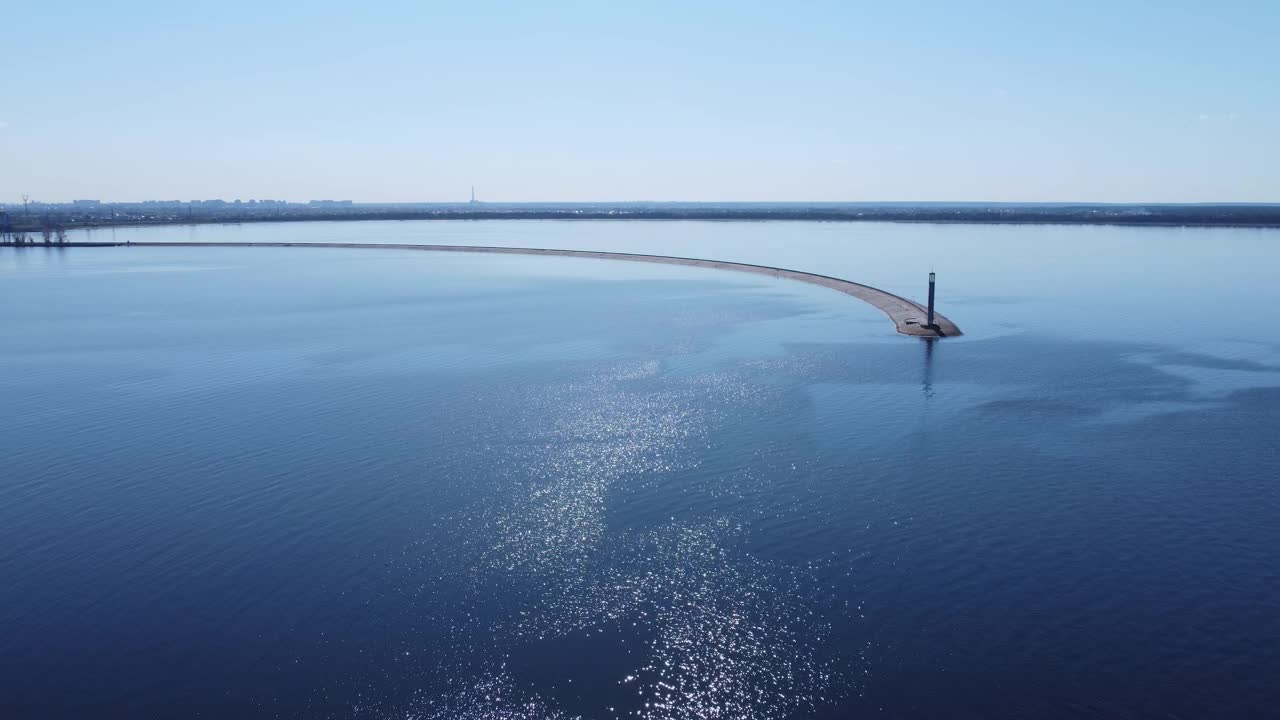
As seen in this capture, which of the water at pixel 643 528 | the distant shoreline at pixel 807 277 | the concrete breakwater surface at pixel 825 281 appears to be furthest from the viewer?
the distant shoreline at pixel 807 277

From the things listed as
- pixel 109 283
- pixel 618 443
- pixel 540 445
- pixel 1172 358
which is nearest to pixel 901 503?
pixel 618 443

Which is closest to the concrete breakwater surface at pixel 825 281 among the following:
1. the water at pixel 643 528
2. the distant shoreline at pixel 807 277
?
the distant shoreline at pixel 807 277

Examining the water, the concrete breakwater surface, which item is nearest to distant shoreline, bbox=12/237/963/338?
the concrete breakwater surface

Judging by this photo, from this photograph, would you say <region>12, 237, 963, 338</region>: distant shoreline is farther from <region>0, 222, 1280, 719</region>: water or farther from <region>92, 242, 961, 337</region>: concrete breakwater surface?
<region>0, 222, 1280, 719</region>: water

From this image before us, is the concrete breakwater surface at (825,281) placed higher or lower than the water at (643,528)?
higher

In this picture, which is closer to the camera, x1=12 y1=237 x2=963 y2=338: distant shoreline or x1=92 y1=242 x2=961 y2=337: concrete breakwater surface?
x1=92 y1=242 x2=961 y2=337: concrete breakwater surface

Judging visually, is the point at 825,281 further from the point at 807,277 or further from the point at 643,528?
the point at 643,528

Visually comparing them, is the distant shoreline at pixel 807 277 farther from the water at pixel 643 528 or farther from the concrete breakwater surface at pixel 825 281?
the water at pixel 643 528

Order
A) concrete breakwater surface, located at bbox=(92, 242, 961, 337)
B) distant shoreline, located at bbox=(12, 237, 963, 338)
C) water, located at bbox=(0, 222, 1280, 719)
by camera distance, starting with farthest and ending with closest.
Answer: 1. distant shoreline, located at bbox=(12, 237, 963, 338)
2. concrete breakwater surface, located at bbox=(92, 242, 961, 337)
3. water, located at bbox=(0, 222, 1280, 719)

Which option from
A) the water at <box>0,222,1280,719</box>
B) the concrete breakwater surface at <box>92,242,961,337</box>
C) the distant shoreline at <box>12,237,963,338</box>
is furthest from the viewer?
the distant shoreline at <box>12,237,963,338</box>
